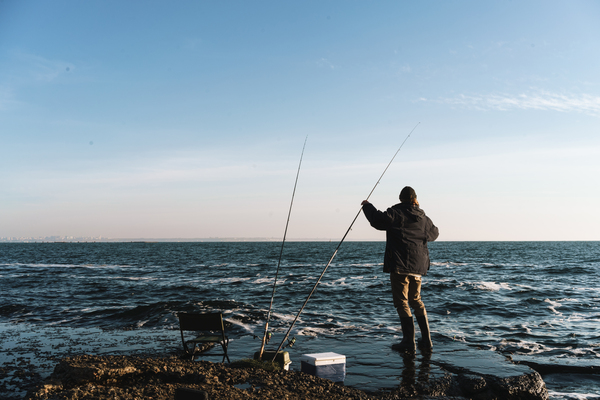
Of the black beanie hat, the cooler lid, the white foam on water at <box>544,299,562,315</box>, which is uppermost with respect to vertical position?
the black beanie hat

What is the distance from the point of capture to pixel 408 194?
5.83 meters

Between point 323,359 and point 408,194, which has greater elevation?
point 408,194

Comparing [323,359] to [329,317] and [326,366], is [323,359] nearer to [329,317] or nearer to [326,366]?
[326,366]

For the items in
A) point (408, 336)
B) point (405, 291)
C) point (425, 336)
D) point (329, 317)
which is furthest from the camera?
point (329, 317)

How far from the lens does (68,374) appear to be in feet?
14.6

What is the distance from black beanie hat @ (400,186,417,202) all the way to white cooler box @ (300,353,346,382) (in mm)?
2360

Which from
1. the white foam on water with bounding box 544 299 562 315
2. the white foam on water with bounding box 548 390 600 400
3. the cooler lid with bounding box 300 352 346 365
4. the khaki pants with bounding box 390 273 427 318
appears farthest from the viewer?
the white foam on water with bounding box 544 299 562 315

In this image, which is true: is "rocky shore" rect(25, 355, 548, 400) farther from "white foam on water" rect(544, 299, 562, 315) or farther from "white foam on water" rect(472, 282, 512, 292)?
"white foam on water" rect(472, 282, 512, 292)

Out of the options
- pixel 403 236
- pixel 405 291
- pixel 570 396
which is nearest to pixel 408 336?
pixel 405 291

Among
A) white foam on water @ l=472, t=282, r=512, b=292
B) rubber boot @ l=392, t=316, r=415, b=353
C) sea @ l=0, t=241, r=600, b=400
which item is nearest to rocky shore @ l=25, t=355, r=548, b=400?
sea @ l=0, t=241, r=600, b=400

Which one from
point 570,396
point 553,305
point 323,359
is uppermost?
point 323,359

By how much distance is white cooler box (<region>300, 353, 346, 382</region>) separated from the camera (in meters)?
4.71

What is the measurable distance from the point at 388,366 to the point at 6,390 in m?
4.49

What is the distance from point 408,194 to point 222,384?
348cm
